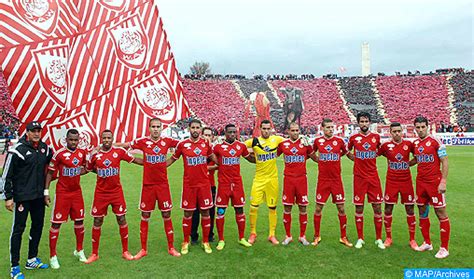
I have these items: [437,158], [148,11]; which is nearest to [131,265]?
[148,11]

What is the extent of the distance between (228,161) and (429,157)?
3.13m

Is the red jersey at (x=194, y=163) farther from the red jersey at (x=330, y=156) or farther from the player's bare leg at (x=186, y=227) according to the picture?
the red jersey at (x=330, y=156)

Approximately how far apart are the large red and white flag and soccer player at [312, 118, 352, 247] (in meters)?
2.47

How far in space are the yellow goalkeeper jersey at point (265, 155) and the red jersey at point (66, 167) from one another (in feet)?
9.38

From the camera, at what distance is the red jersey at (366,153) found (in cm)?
623

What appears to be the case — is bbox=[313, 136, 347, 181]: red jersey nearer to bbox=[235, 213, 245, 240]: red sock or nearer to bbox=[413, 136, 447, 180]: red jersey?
bbox=[413, 136, 447, 180]: red jersey

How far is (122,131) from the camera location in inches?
246

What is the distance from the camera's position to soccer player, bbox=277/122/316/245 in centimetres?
645

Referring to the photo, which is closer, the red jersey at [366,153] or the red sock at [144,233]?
the red sock at [144,233]

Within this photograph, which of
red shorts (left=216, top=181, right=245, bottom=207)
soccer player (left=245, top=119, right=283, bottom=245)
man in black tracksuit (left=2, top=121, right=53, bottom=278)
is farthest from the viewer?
soccer player (left=245, top=119, right=283, bottom=245)

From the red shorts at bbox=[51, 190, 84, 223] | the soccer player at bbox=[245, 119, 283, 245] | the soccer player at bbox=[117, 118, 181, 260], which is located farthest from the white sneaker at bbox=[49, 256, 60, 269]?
the soccer player at bbox=[245, 119, 283, 245]

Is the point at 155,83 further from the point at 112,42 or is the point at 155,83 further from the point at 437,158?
the point at 437,158

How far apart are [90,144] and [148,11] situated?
2.46 metres

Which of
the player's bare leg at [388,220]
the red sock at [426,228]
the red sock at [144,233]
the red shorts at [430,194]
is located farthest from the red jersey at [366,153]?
the red sock at [144,233]
